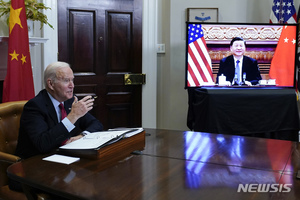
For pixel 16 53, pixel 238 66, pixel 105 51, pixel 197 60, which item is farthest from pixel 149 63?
pixel 16 53

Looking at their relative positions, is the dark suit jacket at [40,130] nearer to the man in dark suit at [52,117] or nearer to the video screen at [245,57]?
the man in dark suit at [52,117]

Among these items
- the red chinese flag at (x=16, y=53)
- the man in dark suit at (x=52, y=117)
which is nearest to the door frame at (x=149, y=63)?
the red chinese flag at (x=16, y=53)

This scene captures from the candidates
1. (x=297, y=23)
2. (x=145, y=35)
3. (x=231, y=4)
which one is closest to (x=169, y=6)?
(x=145, y=35)

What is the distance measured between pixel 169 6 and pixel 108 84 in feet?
3.85

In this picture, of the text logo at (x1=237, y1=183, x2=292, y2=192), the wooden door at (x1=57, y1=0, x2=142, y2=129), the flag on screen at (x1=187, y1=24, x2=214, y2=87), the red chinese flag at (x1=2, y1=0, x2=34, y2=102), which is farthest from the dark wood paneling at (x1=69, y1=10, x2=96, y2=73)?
the text logo at (x1=237, y1=183, x2=292, y2=192)

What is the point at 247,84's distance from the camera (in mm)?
4113

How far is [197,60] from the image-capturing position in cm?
408

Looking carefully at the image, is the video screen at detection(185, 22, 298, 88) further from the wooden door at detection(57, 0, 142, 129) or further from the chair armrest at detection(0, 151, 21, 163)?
the chair armrest at detection(0, 151, 21, 163)

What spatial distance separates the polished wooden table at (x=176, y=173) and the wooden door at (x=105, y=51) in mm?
2698

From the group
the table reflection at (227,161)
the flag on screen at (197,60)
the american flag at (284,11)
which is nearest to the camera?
the table reflection at (227,161)

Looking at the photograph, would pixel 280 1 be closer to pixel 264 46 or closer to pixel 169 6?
pixel 264 46

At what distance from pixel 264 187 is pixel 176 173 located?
321 millimetres

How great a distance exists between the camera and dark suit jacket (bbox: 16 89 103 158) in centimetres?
188

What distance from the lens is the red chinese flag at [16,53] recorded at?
325 cm
